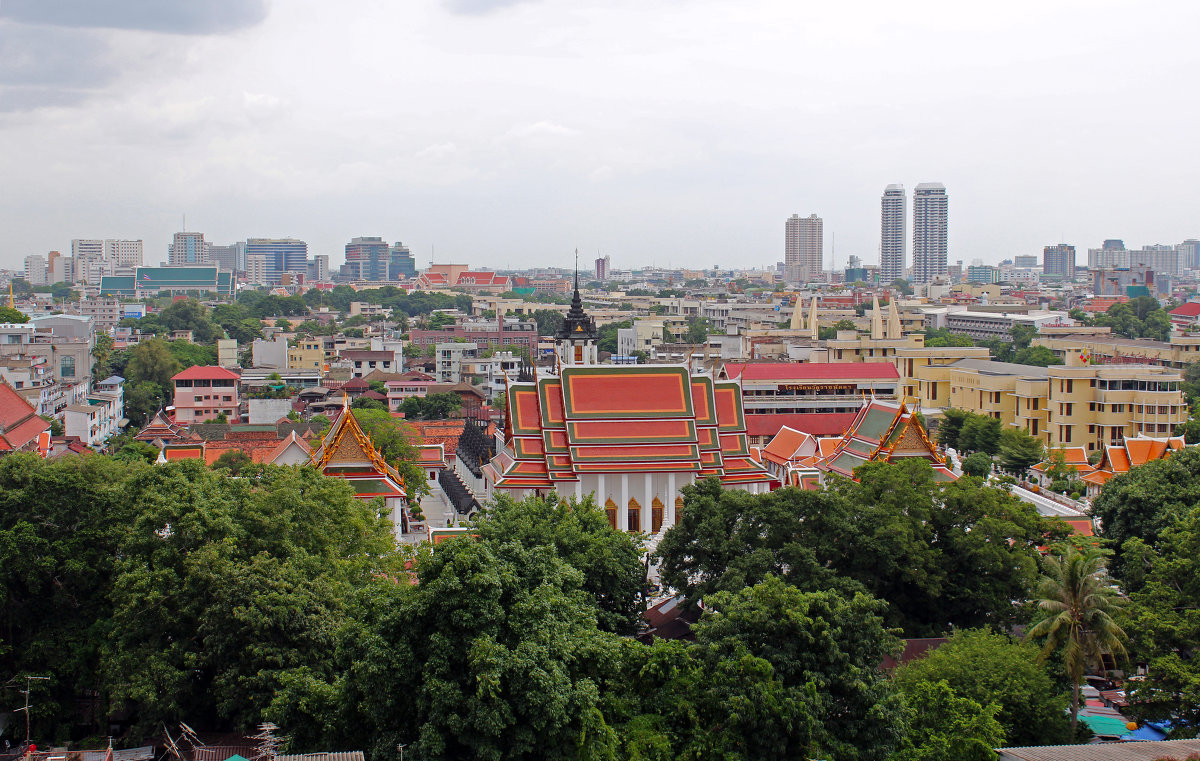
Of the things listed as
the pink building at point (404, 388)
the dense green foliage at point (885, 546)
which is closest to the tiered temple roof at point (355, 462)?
the dense green foliage at point (885, 546)

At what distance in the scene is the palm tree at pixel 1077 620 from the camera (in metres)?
21.6

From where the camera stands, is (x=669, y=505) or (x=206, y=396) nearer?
(x=669, y=505)

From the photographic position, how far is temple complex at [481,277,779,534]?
3778 centimetres

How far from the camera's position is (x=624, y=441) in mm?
38125

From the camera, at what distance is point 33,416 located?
47438mm

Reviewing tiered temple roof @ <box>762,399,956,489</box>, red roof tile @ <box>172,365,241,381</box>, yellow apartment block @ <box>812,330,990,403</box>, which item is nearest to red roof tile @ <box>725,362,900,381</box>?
yellow apartment block @ <box>812,330,990,403</box>

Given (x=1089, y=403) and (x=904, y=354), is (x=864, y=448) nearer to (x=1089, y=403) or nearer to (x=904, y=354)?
(x=1089, y=403)

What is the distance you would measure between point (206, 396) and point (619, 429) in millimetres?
37004

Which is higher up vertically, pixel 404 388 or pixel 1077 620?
pixel 404 388

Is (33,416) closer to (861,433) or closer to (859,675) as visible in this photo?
(861,433)

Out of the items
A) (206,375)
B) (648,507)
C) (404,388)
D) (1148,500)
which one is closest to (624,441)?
(648,507)

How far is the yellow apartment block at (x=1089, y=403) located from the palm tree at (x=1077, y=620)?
33564 millimetres

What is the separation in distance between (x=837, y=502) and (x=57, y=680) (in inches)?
654

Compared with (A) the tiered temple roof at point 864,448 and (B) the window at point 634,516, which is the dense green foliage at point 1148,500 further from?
(B) the window at point 634,516
